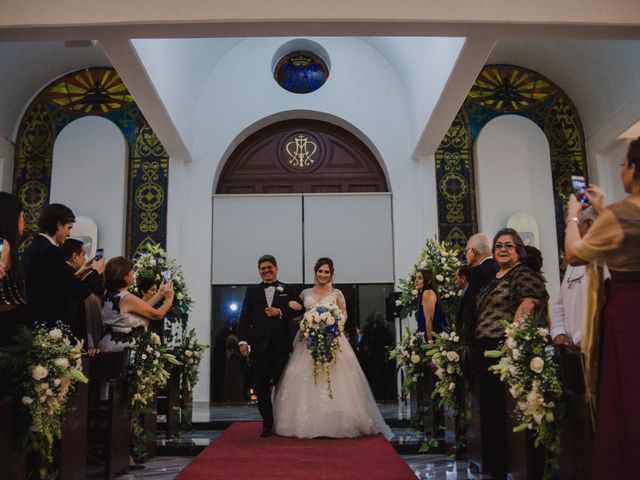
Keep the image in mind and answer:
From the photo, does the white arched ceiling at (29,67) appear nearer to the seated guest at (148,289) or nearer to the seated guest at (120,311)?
the seated guest at (148,289)

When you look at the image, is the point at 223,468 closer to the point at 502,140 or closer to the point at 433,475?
the point at 433,475

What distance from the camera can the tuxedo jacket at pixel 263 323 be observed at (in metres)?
6.81

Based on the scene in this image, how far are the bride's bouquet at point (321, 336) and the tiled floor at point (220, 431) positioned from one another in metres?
1.06

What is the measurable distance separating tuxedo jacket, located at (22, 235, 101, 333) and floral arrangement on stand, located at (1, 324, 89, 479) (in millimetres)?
665

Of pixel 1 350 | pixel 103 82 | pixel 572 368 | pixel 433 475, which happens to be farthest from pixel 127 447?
pixel 103 82

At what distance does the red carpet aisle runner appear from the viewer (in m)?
4.88

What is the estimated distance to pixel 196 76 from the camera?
10945mm

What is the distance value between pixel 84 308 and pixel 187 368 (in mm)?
2500

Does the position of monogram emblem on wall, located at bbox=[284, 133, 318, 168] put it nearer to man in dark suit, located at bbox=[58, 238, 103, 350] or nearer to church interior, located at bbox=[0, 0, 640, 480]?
church interior, located at bbox=[0, 0, 640, 480]

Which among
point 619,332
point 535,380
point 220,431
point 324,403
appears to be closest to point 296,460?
point 324,403

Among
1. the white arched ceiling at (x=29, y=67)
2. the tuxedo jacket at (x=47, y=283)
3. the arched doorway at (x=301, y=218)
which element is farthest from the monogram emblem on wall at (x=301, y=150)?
the tuxedo jacket at (x=47, y=283)

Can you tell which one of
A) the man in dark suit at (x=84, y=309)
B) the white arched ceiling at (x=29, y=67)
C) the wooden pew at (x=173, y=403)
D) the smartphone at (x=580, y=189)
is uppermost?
the white arched ceiling at (x=29, y=67)

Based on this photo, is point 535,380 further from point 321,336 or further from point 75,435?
point 321,336

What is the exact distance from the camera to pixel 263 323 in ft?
22.4
